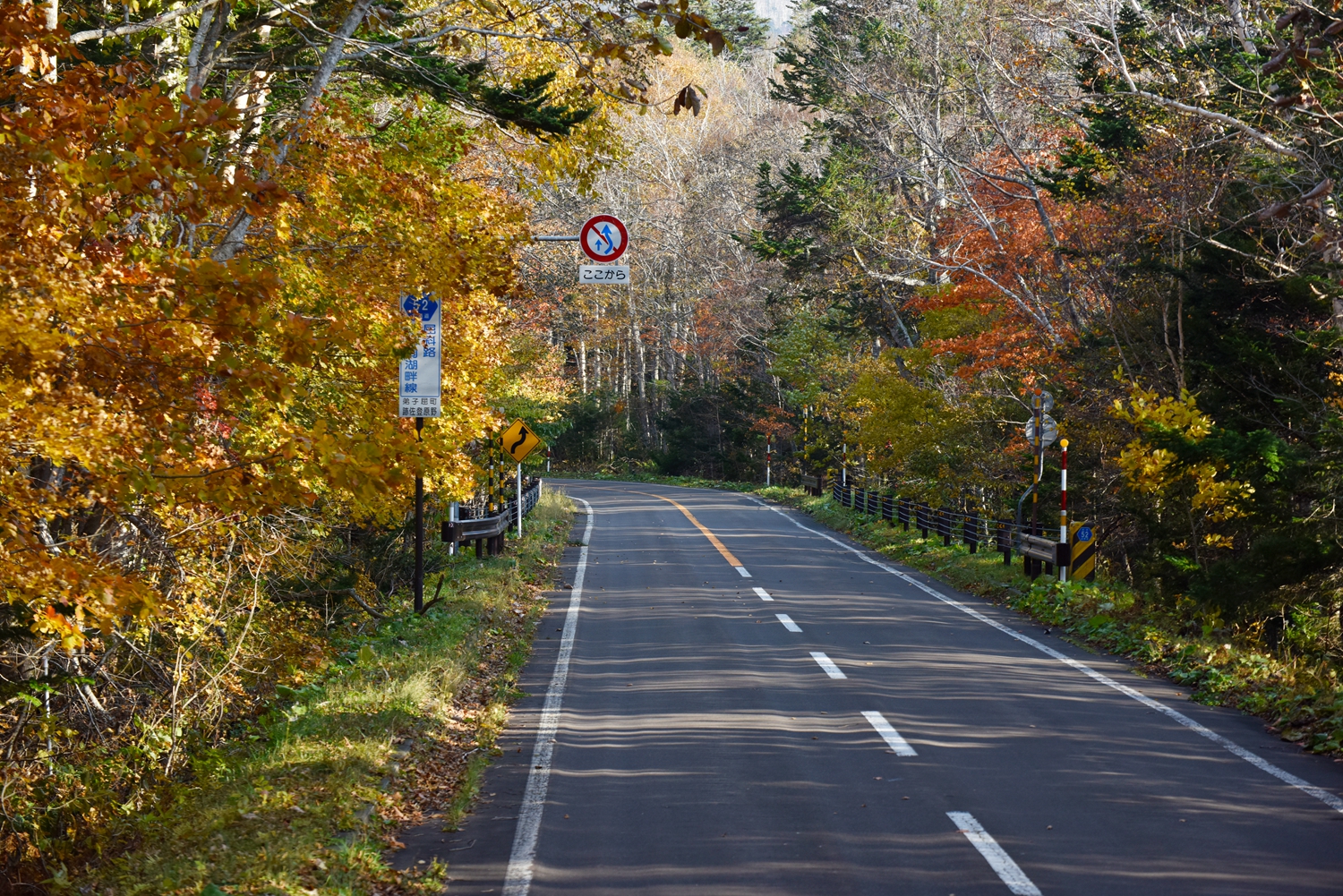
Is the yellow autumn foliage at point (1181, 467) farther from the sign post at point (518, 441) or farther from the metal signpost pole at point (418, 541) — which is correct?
the sign post at point (518, 441)

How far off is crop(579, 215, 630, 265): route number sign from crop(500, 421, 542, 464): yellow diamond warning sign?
21.3 ft

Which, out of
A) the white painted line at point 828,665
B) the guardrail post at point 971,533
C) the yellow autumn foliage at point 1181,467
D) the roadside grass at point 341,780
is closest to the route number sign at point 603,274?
the roadside grass at point 341,780

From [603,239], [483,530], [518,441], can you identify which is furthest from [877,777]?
[518,441]

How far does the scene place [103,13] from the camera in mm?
11805

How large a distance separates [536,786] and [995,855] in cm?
329

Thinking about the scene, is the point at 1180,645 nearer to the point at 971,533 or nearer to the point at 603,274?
the point at 603,274

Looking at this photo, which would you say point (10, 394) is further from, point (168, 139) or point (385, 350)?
point (385, 350)

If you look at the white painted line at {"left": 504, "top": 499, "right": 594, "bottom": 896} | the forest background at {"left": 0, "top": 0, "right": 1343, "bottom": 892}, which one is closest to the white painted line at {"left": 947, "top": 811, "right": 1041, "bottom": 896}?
the white painted line at {"left": 504, "top": 499, "right": 594, "bottom": 896}

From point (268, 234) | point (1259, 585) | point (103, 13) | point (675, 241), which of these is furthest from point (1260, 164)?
point (675, 241)

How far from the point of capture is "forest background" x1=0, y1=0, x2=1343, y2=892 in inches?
272

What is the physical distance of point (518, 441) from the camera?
22.8 metres

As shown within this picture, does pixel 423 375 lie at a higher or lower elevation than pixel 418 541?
higher

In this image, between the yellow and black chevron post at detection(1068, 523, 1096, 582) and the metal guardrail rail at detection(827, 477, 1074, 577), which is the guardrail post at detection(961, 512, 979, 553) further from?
the yellow and black chevron post at detection(1068, 523, 1096, 582)

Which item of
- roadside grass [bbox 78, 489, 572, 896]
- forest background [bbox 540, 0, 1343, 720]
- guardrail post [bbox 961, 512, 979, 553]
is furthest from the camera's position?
guardrail post [bbox 961, 512, 979, 553]
